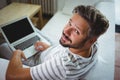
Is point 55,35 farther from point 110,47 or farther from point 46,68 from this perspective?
point 46,68

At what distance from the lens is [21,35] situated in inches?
65.9

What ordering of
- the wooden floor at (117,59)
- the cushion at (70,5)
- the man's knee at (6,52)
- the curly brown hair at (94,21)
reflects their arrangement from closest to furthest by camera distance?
the curly brown hair at (94,21), the man's knee at (6,52), the wooden floor at (117,59), the cushion at (70,5)

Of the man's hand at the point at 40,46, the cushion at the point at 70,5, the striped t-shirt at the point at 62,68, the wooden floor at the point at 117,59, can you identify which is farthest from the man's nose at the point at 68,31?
the cushion at the point at 70,5

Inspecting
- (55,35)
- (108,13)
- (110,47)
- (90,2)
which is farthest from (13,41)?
(90,2)

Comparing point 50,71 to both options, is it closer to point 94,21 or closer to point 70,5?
point 94,21

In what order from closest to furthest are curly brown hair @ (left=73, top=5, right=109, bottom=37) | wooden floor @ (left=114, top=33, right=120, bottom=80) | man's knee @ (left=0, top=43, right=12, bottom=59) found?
curly brown hair @ (left=73, top=5, right=109, bottom=37) < man's knee @ (left=0, top=43, right=12, bottom=59) < wooden floor @ (left=114, top=33, right=120, bottom=80)

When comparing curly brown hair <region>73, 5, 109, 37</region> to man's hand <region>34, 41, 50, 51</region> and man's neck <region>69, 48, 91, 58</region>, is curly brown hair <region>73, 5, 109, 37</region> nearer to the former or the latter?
man's neck <region>69, 48, 91, 58</region>

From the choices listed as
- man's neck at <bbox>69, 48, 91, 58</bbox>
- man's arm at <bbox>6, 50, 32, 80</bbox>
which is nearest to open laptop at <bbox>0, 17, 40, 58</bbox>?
man's arm at <bbox>6, 50, 32, 80</bbox>

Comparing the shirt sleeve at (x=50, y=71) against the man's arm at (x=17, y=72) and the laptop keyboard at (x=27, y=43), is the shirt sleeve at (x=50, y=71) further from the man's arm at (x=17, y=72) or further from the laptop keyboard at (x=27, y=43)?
the laptop keyboard at (x=27, y=43)

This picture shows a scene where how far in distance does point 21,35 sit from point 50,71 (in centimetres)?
76

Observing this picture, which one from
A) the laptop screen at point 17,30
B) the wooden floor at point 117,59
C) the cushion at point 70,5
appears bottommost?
the wooden floor at point 117,59

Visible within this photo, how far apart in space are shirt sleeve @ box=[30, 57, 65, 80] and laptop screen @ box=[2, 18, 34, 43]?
0.65m

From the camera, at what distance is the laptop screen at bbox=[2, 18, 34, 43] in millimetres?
1586

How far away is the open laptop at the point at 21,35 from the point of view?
1.57 metres
